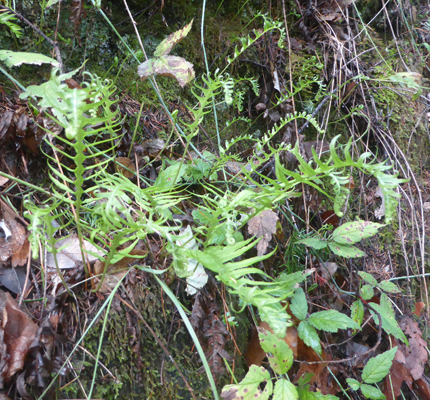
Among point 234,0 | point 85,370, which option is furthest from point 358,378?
point 234,0

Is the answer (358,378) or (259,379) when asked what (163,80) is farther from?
(358,378)

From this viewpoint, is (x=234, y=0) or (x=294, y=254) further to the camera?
(x=234, y=0)

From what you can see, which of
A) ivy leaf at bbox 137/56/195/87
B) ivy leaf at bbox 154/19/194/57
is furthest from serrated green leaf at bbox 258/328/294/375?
ivy leaf at bbox 154/19/194/57

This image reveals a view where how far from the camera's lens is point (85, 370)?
0.98 metres

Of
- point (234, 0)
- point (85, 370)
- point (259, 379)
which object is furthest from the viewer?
point (234, 0)

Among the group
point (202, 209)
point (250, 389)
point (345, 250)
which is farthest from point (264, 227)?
point (250, 389)

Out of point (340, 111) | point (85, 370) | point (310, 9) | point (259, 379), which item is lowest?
point (259, 379)

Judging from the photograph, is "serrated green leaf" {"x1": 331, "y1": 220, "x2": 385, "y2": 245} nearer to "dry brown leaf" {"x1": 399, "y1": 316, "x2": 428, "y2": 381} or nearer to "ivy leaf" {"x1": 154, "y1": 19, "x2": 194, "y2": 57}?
"dry brown leaf" {"x1": 399, "y1": 316, "x2": 428, "y2": 381}

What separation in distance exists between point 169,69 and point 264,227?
2.38 ft

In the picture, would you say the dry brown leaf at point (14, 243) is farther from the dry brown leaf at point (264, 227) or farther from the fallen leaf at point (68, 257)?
the dry brown leaf at point (264, 227)

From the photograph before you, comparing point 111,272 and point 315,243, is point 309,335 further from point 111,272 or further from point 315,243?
point 111,272

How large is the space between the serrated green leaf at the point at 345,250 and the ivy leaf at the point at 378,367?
0.38m

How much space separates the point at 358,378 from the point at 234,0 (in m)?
1.98

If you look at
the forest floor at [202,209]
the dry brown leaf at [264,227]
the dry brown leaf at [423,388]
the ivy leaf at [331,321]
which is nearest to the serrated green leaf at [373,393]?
the forest floor at [202,209]
